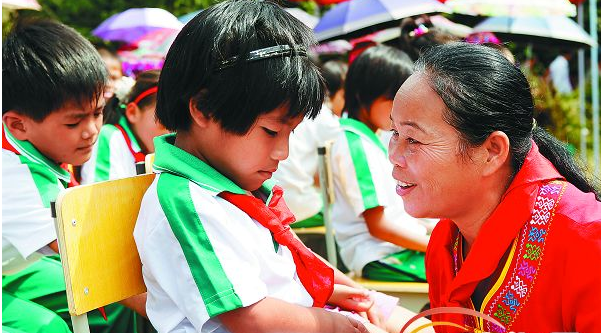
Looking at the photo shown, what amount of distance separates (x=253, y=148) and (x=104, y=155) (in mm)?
1615

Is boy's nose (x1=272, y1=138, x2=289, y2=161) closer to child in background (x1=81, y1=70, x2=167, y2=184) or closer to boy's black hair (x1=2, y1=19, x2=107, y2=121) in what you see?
boy's black hair (x1=2, y1=19, x2=107, y2=121)

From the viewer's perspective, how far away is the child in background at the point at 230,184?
4.88 ft

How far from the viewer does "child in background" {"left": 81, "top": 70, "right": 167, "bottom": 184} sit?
3031 millimetres

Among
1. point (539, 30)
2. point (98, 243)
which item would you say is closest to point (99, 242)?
point (98, 243)

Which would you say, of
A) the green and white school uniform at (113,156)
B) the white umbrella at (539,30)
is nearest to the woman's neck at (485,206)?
the green and white school uniform at (113,156)

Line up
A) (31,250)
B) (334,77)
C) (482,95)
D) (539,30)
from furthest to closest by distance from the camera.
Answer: (334,77) → (539,30) → (31,250) → (482,95)

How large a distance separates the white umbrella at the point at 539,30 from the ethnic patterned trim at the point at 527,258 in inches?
176

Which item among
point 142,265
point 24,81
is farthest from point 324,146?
point 142,265

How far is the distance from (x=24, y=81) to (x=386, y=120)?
5.17ft

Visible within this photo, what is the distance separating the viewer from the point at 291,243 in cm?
168

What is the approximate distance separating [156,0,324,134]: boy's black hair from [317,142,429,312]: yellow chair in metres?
1.33

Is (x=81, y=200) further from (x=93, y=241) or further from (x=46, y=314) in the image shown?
(x=46, y=314)

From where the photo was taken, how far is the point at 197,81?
161 cm

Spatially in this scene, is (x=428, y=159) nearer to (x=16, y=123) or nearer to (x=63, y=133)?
(x=63, y=133)
